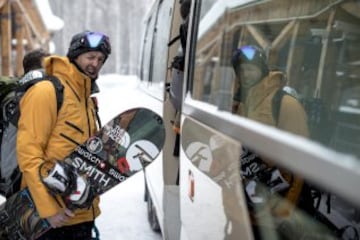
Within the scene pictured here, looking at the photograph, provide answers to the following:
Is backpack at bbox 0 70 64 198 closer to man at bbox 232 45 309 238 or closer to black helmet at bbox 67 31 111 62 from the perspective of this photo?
black helmet at bbox 67 31 111 62

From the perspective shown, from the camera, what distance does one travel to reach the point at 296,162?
3.45 feet

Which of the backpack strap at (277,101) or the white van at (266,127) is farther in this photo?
the backpack strap at (277,101)

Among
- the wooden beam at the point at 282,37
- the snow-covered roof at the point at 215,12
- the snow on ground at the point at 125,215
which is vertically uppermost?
the snow-covered roof at the point at 215,12

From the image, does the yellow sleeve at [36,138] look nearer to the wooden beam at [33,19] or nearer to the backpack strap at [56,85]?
the backpack strap at [56,85]

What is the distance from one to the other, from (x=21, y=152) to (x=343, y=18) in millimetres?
2067

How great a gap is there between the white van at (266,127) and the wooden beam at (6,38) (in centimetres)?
822

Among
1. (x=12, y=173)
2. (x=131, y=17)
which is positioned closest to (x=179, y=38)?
(x=12, y=173)

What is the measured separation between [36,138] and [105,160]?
0.37m

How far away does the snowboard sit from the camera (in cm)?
248

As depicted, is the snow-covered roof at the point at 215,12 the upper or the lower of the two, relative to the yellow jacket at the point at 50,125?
upper

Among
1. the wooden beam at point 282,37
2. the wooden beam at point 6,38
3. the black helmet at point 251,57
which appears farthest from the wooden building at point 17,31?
the black helmet at point 251,57

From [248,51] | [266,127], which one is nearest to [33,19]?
[248,51]

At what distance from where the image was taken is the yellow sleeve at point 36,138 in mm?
2342

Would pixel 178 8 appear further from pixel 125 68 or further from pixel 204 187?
pixel 125 68
